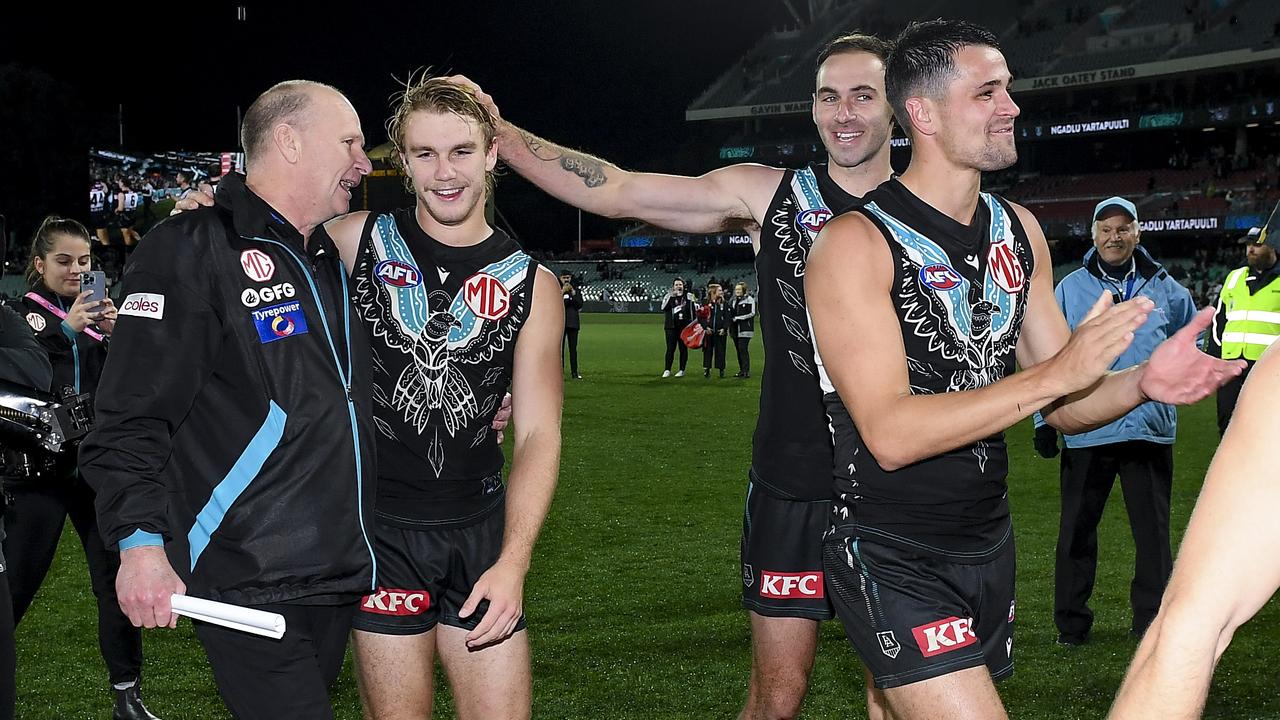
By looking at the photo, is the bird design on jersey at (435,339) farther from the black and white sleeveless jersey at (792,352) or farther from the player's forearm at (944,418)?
the player's forearm at (944,418)

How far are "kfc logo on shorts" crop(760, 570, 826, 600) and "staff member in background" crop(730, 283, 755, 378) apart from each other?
64.9 ft

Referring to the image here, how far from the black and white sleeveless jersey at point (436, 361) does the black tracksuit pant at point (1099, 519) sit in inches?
163

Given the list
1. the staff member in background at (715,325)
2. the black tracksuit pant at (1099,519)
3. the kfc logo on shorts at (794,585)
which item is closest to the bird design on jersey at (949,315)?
the kfc logo on shorts at (794,585)

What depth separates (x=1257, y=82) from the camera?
50.5 m

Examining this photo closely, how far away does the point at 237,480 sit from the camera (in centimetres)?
307

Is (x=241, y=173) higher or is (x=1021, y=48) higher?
(x=1021, y=48)

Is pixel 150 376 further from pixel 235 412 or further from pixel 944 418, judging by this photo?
pixel 944 418

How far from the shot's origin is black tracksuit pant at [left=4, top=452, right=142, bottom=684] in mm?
5586

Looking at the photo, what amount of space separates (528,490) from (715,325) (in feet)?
71.5

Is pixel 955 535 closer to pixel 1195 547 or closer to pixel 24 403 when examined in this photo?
pixel 1195 547

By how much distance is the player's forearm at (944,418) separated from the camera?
2889mm

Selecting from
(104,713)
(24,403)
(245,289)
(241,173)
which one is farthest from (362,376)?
(104,713)

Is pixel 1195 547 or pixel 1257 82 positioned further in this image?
pixel 1257 82

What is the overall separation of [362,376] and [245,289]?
39 centimetres
